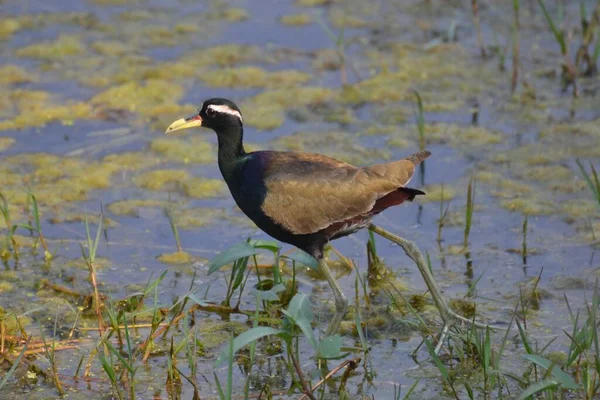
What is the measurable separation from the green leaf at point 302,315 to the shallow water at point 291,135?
78cm

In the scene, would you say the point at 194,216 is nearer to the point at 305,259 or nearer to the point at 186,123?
the point at 186,123

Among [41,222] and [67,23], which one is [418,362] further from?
[67,23]

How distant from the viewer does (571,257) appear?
21.9 ft

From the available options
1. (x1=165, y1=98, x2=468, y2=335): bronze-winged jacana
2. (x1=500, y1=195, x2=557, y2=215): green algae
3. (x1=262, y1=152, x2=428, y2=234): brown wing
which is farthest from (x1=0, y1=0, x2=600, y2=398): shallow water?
(x1=262, y1=152, x2=428, y2=234): brown wing

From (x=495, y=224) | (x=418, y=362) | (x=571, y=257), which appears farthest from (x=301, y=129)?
(x=418, y=362)

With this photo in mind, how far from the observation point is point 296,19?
1016 centimetres

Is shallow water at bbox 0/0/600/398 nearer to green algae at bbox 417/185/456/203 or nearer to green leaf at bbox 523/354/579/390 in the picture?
green algae at bbox 417/185/456/203

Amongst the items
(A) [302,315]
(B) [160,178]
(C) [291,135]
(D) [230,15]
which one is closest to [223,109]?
(B) [160,178]

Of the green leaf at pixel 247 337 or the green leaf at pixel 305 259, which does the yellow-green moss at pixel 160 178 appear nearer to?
the green leaf at pixel 305 259

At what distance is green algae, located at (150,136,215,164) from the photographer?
8.02 m

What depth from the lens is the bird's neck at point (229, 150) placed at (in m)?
6.03

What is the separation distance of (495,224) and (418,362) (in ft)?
5.88

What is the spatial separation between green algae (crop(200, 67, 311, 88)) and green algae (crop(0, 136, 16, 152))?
1728 mm

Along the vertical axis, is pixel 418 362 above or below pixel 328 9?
below
